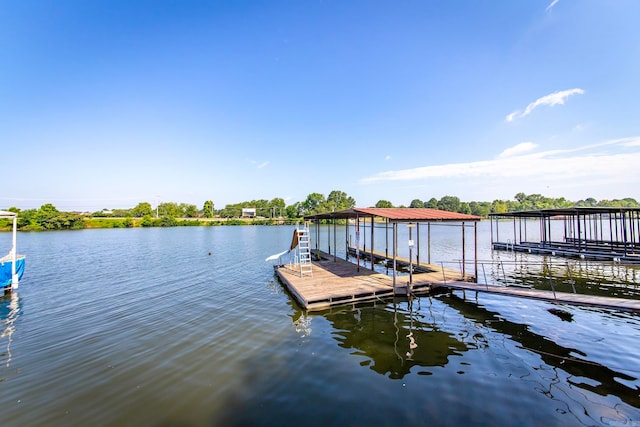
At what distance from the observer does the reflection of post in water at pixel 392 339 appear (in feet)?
21.8

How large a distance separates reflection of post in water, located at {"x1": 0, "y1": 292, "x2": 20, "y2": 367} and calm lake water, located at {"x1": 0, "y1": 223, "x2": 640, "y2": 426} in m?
0.08

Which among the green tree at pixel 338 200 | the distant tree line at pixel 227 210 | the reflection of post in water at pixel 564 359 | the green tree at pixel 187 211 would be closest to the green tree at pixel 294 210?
the distant tree line at pixel 227 210

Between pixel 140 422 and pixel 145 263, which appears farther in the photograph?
pixel 145 263

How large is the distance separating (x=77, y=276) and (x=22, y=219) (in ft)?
248

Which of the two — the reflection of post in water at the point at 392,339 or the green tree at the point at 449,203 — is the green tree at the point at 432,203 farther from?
the reflection of post in water at the point at 392,339

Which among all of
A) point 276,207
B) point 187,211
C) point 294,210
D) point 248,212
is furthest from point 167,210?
point 294,210

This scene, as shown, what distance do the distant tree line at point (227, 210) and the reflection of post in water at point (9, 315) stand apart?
72392mm

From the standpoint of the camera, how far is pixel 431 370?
20.6 ft

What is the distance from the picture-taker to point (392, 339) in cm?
791

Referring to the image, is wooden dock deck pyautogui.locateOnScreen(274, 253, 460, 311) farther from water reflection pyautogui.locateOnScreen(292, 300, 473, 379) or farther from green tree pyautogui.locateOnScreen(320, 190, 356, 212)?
green tree pyautogui.locateOnScreen(320, 190, 356, 212)

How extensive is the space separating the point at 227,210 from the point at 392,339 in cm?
11493

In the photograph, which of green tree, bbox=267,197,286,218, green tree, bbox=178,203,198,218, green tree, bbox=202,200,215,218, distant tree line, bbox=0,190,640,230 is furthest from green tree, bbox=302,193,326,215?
green tree, bbox=178,203,198,218

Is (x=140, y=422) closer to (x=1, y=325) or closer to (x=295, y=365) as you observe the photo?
(x=295, y=365)

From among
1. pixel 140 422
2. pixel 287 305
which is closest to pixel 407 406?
pixel 140 422
